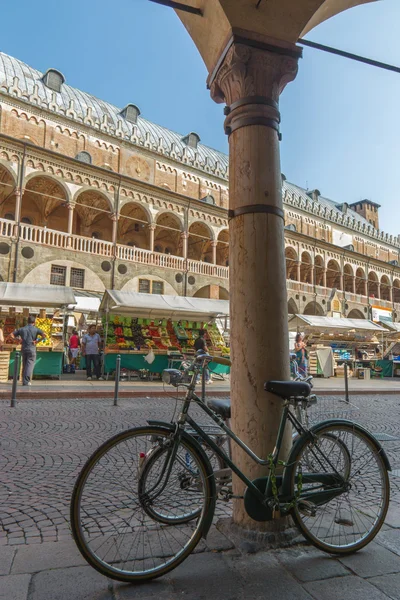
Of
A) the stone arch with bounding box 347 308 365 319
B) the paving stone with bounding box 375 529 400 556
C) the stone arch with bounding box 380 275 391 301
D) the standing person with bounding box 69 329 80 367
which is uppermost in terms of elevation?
the stone arch with bounding box 380 275 391 301

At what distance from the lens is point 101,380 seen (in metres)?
13.8

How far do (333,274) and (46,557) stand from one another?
146ft

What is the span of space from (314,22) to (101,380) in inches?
479

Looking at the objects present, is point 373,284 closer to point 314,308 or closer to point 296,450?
point 314,308

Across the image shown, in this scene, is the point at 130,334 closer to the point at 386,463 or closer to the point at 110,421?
the point at 110,421

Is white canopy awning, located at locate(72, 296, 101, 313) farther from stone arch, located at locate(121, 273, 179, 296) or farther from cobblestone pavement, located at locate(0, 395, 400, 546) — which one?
cobblestone pavement, located at locate(0, 395, 400, 546)

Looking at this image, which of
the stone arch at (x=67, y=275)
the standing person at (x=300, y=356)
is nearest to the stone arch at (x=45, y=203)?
the stone arch at (x=67, y=275)

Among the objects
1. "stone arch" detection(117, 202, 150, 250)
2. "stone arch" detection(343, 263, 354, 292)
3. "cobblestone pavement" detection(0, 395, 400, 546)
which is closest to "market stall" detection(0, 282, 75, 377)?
"cobblestone pavement" detection(0, 395, 400, 546)

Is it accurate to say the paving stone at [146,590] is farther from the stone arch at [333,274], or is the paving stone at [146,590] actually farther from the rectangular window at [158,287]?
the stone arch at [333,274]

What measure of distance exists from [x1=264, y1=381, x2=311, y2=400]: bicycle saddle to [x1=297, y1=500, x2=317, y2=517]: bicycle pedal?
59cm

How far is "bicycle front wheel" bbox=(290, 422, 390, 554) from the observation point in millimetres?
2420

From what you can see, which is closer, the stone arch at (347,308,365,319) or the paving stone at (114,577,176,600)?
the paving stone at (114,577,176,600)

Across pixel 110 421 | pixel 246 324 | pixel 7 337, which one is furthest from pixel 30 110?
pixel 246 324

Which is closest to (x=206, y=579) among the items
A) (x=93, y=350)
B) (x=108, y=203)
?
(x=93, y=350)
